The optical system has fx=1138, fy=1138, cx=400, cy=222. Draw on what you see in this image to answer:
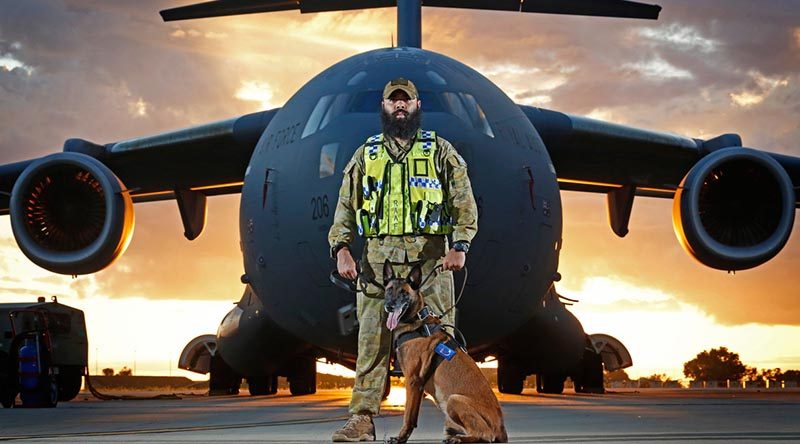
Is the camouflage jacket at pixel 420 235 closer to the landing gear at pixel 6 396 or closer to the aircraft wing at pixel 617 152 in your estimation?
the aircraft wing at pixel 617 152

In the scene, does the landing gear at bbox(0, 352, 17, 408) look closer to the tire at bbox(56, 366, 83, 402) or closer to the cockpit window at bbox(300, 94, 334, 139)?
the tire at bbox(56, 366, 83, 402)

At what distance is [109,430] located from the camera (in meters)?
6.78

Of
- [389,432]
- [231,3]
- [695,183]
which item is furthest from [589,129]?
[389,432]

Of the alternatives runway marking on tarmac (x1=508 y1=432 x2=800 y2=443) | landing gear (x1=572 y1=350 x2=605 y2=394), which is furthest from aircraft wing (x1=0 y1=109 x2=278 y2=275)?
runway marking on tarmac (x1=508 y1=432 x2=800 y2=443)

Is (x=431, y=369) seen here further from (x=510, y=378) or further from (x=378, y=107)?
(x=510, y=378)

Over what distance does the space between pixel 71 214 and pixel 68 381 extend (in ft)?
9.43

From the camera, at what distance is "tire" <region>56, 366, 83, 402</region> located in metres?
14.2

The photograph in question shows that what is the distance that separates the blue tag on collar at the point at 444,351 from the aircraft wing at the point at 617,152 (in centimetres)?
831

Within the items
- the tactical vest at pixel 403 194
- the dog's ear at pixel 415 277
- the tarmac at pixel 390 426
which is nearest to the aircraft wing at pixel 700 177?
the tarmac at pixel 390 426

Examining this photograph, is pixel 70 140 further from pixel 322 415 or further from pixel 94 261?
pixel 322 415

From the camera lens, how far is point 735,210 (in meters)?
12.3

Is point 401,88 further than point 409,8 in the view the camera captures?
No

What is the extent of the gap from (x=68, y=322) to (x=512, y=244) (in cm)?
703

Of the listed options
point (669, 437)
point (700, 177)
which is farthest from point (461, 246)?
point (700, 177)
